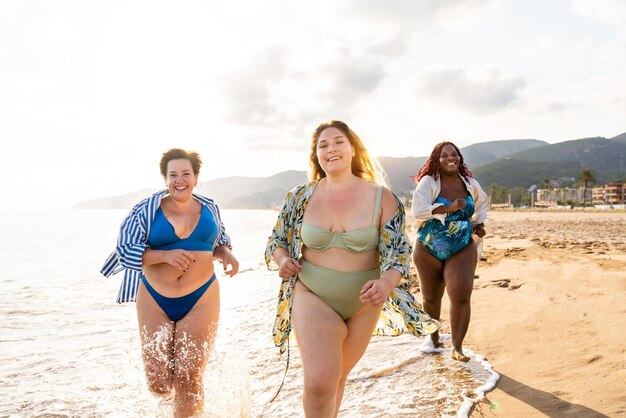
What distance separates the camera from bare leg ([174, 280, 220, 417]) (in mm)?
3795

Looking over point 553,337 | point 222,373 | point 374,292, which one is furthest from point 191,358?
point 553,337

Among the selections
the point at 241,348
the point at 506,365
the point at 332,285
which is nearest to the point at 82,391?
the point at 241,348

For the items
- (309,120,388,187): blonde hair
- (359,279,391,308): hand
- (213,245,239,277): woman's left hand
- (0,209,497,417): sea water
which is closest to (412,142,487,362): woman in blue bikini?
(0,209,497,417): sea water

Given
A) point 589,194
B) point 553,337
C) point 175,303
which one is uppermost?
point 175,303

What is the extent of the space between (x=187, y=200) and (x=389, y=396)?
9.20 ft

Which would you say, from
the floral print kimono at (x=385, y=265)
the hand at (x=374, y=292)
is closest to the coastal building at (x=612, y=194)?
the floral print kimono at (x=385, y=265)

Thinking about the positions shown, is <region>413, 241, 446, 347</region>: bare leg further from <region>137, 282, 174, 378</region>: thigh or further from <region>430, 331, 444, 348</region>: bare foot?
<region>137, 282, 174, 378</region>: thigh

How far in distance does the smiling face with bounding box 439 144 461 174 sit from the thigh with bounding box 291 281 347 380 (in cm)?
293

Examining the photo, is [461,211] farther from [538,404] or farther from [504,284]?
[504,284]

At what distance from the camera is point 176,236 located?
3.96 meters

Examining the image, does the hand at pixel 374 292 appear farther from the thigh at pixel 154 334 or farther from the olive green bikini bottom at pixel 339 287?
the thigh at pixel 154 334

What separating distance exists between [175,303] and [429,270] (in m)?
2.96

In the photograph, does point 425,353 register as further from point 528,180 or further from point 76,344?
point 528,180

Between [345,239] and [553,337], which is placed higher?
[345,239]
